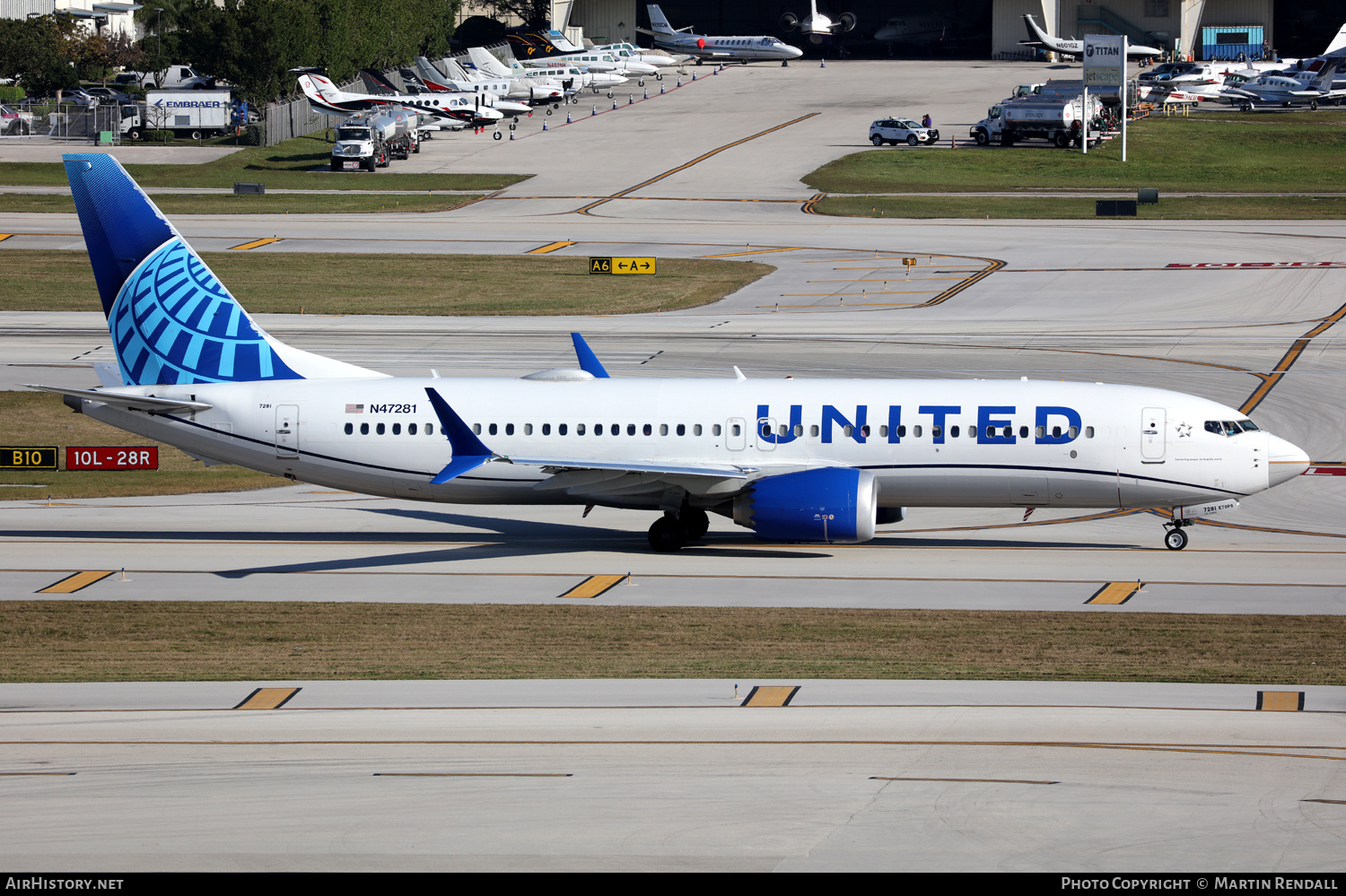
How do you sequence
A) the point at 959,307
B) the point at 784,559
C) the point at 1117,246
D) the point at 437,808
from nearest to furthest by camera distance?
the point at 437,808
the point at 784,559
the point at 959,307
the point at 1117,246

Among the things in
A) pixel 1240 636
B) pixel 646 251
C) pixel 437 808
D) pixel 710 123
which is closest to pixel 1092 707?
pixel 1240 636

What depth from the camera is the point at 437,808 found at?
20469 mm

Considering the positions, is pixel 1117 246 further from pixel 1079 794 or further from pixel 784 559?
pixel 1079 794

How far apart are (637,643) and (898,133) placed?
3921 inches

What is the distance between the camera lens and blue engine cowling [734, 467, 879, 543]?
34.8 metres

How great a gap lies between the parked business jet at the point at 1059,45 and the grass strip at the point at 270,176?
77539mm

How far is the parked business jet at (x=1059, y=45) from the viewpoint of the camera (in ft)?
547

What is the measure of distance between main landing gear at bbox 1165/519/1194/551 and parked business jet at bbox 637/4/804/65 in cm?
14841

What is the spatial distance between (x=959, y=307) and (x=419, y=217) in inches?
1658

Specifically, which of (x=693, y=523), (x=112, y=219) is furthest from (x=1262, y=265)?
(x=112, y=219)

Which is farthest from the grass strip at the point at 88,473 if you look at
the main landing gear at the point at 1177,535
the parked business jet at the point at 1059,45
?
the parked business jet at the point at 1059,45

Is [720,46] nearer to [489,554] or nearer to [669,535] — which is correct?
[669,535]

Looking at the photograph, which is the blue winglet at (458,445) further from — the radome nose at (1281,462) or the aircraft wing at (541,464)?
the radome nose at (1281,462)

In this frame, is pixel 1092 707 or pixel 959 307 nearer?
pixel 1092 707
